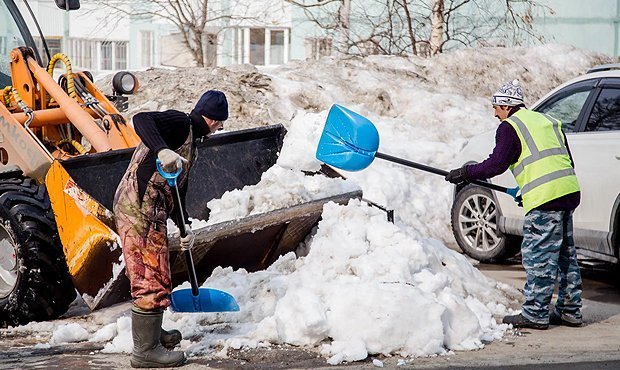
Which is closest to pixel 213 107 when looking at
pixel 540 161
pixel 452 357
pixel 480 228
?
pixel 452 357

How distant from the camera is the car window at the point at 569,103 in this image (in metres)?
9.02

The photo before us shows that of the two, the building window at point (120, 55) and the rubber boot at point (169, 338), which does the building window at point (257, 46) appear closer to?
the building window at point (120, 55)

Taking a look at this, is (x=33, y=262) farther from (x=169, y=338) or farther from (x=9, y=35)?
(x=9, y=35)

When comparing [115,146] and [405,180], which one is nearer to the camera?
[115,146]

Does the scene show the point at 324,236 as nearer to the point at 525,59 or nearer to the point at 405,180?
the point at 405,180

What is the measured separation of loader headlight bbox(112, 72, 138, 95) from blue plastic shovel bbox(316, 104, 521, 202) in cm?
231

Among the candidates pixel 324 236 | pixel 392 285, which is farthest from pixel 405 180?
pixel 392 285

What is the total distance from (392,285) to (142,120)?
1956 millimetres

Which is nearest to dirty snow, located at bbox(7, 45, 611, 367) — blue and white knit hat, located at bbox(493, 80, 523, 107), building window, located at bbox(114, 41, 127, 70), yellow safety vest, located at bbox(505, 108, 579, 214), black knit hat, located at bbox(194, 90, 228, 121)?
yellow safety vest, located at bbox(505, 108, 579, 214)

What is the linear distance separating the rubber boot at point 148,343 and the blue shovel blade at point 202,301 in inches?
10.2

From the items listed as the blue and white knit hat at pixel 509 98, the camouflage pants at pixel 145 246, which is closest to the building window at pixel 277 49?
the blue and white knit hat at pixel 509 98

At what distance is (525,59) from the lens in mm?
16938

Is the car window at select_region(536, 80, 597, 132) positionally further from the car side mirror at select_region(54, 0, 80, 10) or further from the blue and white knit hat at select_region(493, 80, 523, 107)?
the car side mirror at select_region(54, 0, 80, 10)

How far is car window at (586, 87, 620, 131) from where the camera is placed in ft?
28.3
